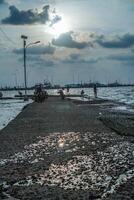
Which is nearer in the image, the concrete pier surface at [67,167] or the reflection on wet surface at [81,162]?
the concrete pier surface at [67,167]

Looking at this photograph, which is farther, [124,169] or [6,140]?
[6,140]

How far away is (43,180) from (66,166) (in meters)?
2.32

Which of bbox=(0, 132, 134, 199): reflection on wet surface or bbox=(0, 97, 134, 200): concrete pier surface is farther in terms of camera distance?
bbox=(0, 132, 134, 199): reflection on wet surface

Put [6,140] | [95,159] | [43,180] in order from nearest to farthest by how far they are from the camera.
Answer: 1. [43,180]
2. [95,159]
3. [6,140]

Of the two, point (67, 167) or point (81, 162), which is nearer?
point (67, 167)

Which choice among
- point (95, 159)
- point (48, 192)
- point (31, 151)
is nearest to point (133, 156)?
point (95, 159)

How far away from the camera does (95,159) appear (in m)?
15.8

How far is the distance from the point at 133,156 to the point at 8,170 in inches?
190

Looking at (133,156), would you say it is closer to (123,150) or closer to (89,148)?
(123,150)

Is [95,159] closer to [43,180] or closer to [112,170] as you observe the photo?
[112,170]

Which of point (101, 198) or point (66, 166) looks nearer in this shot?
point (101, 198)

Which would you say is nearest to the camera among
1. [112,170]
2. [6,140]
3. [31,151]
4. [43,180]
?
[43,180]

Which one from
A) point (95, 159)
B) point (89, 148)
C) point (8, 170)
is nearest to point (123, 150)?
point (89, 148)

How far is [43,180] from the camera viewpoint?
12.1 metres
